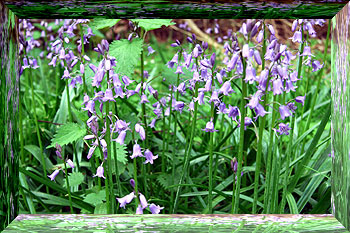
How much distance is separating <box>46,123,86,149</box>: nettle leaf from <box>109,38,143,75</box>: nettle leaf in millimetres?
311

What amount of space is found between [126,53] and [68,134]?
1.37 ft

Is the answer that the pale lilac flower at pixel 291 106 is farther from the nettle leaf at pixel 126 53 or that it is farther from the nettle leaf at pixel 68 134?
the nettle leaf at pixel 68 134

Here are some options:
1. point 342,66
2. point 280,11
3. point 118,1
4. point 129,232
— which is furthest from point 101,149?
point 342,66

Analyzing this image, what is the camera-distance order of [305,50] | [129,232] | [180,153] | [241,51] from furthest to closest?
[180,153], [305,50], [129,232], [241,51]

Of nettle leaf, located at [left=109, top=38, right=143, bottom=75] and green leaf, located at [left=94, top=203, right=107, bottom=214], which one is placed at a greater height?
nettle leaf, located at [left=109, top=38, right=143, bottom=75]

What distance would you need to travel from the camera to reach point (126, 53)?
171cm

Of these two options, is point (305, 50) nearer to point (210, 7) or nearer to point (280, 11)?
point (280, 11)

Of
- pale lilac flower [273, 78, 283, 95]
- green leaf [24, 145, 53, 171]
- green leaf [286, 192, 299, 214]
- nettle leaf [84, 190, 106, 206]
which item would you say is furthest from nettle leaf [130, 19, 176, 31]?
green leaf [24, 145, 53, 171]

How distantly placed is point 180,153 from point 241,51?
1349mm

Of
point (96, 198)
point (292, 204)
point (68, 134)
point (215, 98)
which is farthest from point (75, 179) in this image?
point (292, 204)

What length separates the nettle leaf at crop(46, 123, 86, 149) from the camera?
5.57ft

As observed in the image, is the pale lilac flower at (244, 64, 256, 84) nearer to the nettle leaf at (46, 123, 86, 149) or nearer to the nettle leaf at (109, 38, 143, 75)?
the nettle leaf at (109, 38, 143, 75)

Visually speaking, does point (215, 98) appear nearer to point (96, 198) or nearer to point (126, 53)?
point (126, 53)

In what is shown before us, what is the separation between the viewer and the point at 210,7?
4.85 feet
